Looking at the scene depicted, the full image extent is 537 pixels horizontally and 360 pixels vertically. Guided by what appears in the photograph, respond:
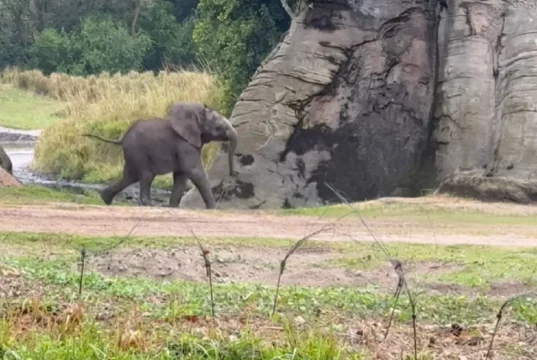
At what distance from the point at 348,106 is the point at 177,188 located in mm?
2969

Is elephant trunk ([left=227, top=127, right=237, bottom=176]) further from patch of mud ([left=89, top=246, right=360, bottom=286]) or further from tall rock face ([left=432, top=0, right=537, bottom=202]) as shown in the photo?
patch of mud ([left=89, top=246, right=360, bottom=286])

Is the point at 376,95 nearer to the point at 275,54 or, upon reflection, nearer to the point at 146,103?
the point at 275,54

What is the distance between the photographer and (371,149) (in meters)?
17.9

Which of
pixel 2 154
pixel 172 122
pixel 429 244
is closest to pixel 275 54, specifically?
pixel 172 122

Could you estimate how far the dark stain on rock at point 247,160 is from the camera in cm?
1767

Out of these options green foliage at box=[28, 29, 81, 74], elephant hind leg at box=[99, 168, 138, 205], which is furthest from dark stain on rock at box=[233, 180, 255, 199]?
green foliage at box=[28, 29, 81, 74]

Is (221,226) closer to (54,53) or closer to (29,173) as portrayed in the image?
(29,173)

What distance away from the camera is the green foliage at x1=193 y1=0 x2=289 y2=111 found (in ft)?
84.5

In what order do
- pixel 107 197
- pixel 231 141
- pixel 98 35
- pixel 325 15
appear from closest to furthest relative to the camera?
pixel 231 141 < pixel 107 197 < pixel 325 15 < pixel 98 35

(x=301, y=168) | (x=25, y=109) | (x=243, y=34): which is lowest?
(x=301, y=168)

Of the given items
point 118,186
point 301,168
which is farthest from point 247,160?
point 118,186

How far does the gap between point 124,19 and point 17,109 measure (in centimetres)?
1505

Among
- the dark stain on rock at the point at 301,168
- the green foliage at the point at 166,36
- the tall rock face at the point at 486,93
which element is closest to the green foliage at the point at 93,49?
the green foliage at the point at 166,36

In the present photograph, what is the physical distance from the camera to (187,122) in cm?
1700
